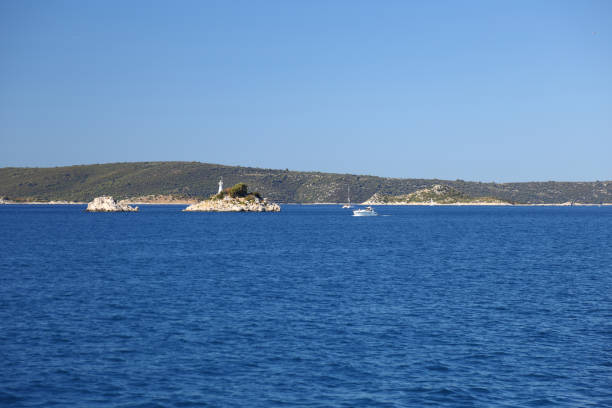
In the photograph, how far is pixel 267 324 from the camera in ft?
89.9

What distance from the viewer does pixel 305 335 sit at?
25266 mm

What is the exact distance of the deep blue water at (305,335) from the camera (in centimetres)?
1834

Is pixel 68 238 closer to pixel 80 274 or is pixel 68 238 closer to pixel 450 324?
pixel 80 274

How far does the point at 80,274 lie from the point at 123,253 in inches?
734

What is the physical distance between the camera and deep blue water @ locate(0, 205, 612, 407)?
18.3 meters

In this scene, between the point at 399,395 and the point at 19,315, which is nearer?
the point at 399,395

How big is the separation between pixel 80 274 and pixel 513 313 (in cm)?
3194

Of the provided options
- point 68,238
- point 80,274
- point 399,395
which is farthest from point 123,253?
point 399,395

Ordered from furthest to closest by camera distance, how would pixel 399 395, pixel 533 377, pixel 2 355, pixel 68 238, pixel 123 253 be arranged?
1. pixel 68 238
2. pixel 123 253
3. pixel 2 355
4. pixel 533 377
5. pixel 399 395

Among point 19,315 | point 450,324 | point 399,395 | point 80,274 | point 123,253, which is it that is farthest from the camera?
point 123,253

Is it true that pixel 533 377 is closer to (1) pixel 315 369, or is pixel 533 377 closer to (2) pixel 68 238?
(1) pixel 315 369

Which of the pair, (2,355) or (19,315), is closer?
(2,355)

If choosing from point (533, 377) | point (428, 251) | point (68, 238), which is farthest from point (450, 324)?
point (68, 238)

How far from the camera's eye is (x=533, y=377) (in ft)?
64.7
